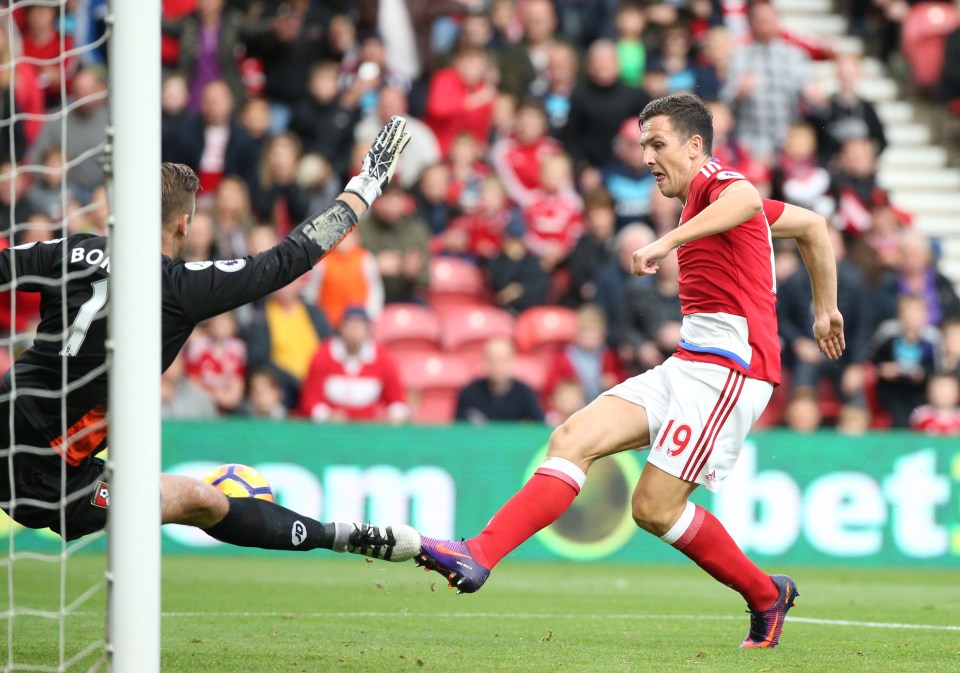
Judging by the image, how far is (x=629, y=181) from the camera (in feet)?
49.3

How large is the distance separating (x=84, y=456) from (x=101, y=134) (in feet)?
28.2

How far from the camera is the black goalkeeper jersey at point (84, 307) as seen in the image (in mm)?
5707

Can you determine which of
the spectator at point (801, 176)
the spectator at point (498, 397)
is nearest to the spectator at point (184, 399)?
the spectator at point (498, 397)

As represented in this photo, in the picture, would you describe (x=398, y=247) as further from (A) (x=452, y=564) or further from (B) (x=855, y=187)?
(A) (x=452, y=564)

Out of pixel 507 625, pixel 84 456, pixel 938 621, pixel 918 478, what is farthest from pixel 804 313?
pixel 84 456

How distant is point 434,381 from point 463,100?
3421mm

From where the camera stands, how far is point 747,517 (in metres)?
12.5

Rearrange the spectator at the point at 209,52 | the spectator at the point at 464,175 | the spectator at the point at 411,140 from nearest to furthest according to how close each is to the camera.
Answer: the spectator at the point at 464,175
the spectator at the point at 411,140
the spectator at the point at 209,52

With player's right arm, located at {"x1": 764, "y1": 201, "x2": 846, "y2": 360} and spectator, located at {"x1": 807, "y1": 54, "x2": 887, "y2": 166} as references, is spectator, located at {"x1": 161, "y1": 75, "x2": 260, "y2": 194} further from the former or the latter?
player's right arm, located at {"x1": 764, "y1": 201, "x2": 846, "y2": 360}

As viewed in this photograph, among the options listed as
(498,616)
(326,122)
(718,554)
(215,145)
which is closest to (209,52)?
(215,145)

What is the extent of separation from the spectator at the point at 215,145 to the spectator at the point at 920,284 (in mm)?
6524

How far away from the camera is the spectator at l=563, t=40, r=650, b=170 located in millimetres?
15500

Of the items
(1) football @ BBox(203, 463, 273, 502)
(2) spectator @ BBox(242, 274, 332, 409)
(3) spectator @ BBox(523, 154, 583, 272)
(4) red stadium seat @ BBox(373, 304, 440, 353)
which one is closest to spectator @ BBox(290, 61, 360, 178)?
(4) red stadium seat @ BBox(373, 304, 440, 353)

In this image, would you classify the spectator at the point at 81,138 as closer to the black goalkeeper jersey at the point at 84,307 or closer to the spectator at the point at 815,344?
the spectator at the point at 815,344
